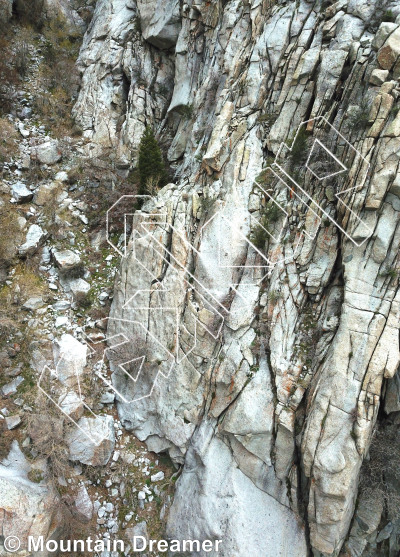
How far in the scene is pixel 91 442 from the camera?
1038 cm

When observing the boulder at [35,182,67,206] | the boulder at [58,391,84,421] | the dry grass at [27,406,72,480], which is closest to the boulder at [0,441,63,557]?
the dry grass at [27,406,72,480]

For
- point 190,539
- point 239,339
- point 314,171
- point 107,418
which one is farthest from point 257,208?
point 190,539

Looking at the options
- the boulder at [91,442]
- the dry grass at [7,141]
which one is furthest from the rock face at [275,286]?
the dry grass at [7,141]

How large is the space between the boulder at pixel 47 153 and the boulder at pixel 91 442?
11.6 m

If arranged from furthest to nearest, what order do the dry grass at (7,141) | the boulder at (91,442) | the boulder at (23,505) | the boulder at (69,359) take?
the dry grass at (7,141) → the boulder at (69,359) → the boulder at (91,442) → the boulder at (23,505)

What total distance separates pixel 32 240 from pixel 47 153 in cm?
503

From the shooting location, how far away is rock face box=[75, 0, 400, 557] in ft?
25.1

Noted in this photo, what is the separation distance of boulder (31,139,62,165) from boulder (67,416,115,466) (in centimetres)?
1164

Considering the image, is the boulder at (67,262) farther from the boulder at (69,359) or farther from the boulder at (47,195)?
the boulder at (47,195)

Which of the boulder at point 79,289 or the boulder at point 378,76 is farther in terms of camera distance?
the boulder at point 79,289

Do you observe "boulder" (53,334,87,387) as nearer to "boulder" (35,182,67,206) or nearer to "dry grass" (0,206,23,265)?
"dry grass" (0,206,23,265)

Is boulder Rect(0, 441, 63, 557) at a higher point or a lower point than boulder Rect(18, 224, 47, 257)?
lower

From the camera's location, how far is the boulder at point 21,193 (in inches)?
555

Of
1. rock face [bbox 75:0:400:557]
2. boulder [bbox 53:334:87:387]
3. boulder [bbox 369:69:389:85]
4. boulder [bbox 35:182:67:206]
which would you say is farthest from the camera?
boulder [bbox 35:182:67:206]
